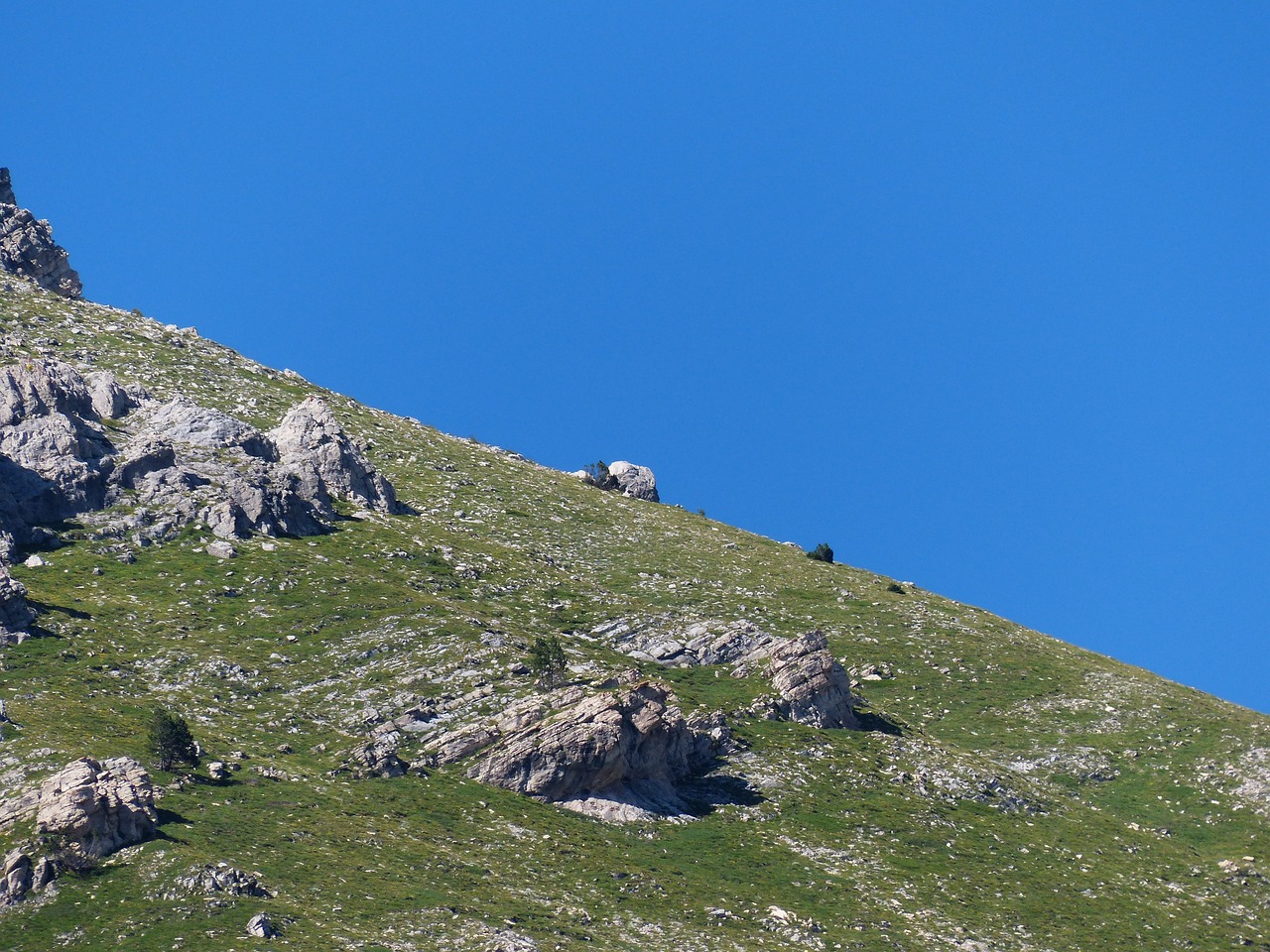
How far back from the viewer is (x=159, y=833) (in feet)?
175

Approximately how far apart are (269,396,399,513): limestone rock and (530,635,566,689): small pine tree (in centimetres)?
3211

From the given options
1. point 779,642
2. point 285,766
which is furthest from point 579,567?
point 285,766

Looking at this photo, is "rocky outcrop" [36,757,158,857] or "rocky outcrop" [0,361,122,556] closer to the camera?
"rocky outcrop" [36,757,158,857]

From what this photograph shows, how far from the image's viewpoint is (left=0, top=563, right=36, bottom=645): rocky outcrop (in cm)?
6969

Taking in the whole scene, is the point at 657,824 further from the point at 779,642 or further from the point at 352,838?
the point at 779,642

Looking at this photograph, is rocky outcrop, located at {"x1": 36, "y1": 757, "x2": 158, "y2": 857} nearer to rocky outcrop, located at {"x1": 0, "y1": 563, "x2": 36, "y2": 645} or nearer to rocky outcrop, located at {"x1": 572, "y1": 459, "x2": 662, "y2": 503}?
rocky outcrop, located at {"x1": 0, "y1": 563, "x2": 36, "y2": 645}

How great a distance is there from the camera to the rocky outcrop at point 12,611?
69688 mm

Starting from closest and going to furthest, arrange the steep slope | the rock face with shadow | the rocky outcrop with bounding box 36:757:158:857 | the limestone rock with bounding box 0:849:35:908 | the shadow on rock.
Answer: the limestone rock with bounding box 0:849:35:908 → the rocky outcrop with bounding box 36:757:158:857 → the steep slope → the shadow on rock → the rock face with shadow

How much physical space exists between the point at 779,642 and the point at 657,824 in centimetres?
2196

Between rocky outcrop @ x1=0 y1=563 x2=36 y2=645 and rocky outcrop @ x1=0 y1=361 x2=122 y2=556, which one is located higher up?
rocky outcrop @ x1=0 y1=361 x2=122 y2=556

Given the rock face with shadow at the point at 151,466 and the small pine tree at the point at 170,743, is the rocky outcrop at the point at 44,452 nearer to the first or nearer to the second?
the rock face with shadow at the point at 151,466

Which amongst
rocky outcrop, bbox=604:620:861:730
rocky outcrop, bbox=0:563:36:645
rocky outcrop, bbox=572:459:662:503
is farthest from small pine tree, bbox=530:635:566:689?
rocky outcrop, bbox=572:459:662:503

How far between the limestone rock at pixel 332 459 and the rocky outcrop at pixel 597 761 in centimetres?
3969

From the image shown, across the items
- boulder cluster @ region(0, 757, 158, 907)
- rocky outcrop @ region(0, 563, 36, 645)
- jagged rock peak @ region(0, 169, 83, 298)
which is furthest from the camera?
jagged rock peak @ region(0, 169, 83, 298)
